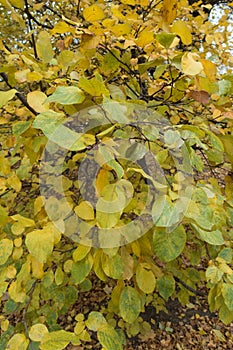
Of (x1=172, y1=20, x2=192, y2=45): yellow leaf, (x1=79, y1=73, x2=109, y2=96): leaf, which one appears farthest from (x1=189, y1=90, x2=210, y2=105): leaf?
(x1=79, y1=73, x2=109, y2=96): leaf

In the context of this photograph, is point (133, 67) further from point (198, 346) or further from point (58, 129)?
point (198, 346)

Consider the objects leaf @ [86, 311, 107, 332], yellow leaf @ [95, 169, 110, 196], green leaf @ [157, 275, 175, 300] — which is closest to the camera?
yellow leaf @ [95, 169, 110, 196]

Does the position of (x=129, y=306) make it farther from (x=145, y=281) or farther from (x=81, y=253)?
(x=81, y=253)

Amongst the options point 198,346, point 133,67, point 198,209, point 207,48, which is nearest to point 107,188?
point 198,209

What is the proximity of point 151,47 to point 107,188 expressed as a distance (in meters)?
0.51

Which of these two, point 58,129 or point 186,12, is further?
point 186,12

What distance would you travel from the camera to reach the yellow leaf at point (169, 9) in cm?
66

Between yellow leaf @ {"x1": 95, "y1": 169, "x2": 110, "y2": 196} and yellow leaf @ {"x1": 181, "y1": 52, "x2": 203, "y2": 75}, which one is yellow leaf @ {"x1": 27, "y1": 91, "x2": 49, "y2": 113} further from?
yellow leaf @ {"x1": 181, "y1": 52, "x2": 203, "y2": 75}

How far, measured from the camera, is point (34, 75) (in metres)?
0.70

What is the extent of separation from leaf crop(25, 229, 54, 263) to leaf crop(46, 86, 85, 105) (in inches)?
9.9

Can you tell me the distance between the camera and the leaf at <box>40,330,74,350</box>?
67 centimetres

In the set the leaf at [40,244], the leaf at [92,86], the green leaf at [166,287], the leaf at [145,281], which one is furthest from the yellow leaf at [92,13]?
the green leaf at [166,287]

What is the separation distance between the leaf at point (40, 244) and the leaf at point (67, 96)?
0.83ft

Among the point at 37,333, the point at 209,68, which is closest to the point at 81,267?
the point at 37,333
